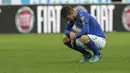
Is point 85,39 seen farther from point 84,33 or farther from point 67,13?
point 67,13

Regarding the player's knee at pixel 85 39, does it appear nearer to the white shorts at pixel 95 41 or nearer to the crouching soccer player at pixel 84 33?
the crouching soccer player at pixel 84 33

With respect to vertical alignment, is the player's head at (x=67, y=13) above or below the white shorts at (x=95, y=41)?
above

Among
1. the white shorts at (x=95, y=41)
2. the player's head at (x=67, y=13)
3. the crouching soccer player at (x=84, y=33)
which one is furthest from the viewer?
the white shorts at (x=95, y=41)

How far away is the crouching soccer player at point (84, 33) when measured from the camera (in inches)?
467

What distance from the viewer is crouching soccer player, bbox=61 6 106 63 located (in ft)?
38.9

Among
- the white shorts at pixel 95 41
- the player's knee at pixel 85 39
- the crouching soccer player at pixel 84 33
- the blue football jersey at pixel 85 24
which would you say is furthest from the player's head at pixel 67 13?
the white shorts at pixel 95 41

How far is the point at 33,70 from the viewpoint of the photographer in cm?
1088

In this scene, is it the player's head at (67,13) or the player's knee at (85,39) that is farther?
the player's knee at (85,39)

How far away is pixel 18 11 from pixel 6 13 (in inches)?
23.8

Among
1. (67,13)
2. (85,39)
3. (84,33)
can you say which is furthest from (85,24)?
(67,13)

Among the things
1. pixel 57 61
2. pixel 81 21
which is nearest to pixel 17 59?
pixel 57 61

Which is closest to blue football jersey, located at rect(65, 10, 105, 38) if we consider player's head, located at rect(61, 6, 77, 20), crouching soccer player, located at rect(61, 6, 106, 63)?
crouching soccer player, located at rect(61, 6, 106, 63)

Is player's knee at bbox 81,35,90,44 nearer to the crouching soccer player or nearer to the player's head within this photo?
the crouching soccer player

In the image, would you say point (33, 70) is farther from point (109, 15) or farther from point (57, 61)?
point (109, 15)
